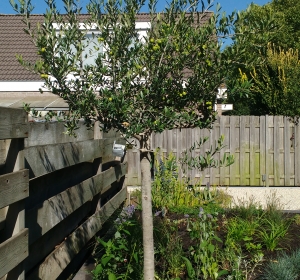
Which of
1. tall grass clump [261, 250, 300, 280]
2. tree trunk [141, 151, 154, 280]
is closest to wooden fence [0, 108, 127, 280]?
tree trunk [141, 151, 154, 280]

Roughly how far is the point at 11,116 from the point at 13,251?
2.69 feet

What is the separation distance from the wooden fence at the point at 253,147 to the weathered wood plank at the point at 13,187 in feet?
32.6

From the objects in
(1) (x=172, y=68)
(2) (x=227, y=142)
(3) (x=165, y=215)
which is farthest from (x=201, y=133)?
(1) (x=172, y=68)

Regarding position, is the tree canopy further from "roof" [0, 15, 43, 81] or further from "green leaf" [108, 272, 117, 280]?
"roof" [0, 15, 43, 81]

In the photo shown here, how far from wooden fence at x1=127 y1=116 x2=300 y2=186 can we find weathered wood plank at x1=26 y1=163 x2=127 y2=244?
6.68 metres

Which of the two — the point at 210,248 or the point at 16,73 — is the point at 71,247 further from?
the point at 16,73

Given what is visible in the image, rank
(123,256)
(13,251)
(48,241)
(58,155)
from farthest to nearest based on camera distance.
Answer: (123,256), (58,155), (48,241), (13,251)

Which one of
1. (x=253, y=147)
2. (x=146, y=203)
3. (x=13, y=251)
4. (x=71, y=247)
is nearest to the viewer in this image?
(x=13, y=251)

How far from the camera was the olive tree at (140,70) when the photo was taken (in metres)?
3.75

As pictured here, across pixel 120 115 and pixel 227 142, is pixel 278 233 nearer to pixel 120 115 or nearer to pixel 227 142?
pixel 120 115

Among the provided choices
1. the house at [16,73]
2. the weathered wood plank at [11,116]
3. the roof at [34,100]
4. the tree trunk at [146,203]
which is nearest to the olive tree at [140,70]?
the tree trunk at [146,203]

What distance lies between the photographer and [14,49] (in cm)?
1891

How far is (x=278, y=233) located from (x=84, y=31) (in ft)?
9.87

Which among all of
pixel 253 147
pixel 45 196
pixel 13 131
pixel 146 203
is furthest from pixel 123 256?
pixel 253 147
